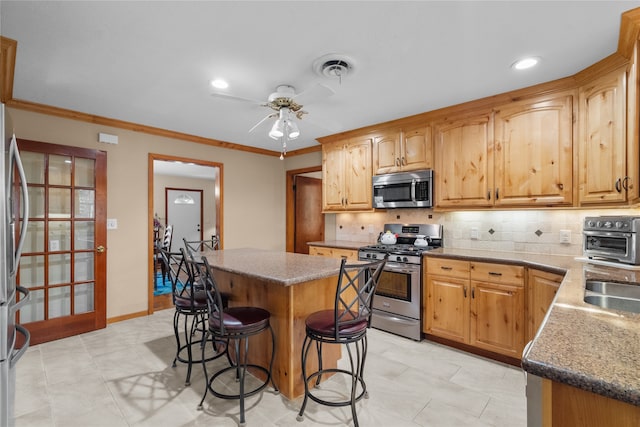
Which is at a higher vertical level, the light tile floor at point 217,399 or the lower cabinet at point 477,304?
the lower cabinet at point 477,304

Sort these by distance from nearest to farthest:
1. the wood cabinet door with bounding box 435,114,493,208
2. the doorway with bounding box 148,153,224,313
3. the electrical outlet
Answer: the wood cabinet door with bounding box 435,114,493,208
the electrical outlet
the doorway with bounding box 148,153,224,313

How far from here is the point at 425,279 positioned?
305 centimetres

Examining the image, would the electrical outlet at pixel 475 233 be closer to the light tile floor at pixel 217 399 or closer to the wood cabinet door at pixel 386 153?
the wood cabinet door at pixel 386 153

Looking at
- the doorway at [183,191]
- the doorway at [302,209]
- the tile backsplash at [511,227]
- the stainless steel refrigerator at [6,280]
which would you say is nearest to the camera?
the stainless steel refrigerator at [6,280]

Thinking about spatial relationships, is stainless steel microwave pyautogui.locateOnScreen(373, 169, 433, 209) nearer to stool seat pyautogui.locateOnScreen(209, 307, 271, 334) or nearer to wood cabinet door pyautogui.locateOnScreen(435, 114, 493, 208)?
wood cabinet door pyautogui.locateOnScreen(435, 114, 493, 208)

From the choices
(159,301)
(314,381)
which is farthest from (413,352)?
(159,301)

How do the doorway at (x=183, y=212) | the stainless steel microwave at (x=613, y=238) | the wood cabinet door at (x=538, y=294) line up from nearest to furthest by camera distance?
1. the stainless steel microwave at (x=613, y=238)
2. the wood cabinet door at (x=538, y=294)
3. the doorway at (x=183, y=212)

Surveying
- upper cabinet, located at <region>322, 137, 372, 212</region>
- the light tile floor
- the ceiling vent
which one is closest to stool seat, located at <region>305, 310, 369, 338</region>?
the light tile floor

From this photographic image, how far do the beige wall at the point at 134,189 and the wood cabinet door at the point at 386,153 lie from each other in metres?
1.39

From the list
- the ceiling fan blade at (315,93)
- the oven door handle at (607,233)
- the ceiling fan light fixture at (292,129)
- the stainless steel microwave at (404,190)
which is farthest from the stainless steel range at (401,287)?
the ceiling fan blade at (315,93)

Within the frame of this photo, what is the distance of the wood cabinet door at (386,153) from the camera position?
3645mm

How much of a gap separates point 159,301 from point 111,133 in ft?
7.67

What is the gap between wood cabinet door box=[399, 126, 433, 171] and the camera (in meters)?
3.37

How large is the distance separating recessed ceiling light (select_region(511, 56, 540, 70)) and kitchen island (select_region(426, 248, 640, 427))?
6.17 feet
